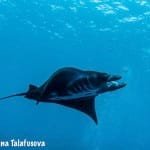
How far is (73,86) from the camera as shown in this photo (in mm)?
4613

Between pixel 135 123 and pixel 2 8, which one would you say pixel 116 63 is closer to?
pixel 2 8

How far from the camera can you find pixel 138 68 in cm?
3934

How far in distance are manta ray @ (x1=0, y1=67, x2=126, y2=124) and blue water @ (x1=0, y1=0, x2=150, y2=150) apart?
16.6 metres

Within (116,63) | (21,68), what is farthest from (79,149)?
(116,63)

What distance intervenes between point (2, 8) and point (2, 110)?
49.6 metres

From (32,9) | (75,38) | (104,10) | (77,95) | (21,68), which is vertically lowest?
(77,95)

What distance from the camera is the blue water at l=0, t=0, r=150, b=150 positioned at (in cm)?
2511

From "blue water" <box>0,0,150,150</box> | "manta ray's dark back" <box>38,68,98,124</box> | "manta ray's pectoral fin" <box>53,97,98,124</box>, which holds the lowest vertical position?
"manta ray's dark back" <box>38,68,98,124</box>

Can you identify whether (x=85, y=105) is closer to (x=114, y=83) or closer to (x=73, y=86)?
(x=73, y=86)

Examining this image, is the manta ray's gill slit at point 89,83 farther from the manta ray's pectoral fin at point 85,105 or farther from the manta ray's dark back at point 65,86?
the manta ray's pectoral fin at point 85,105

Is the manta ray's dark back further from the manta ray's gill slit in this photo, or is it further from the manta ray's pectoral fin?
the manta ray's pectoral fin

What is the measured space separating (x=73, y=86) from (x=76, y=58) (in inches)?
1554

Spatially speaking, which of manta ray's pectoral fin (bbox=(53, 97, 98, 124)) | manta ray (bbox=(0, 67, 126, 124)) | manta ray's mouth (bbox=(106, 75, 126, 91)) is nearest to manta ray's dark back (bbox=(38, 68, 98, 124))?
manta ray (bbox=(0, 67, 126, 124))

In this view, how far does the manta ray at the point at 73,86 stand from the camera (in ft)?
14.6
